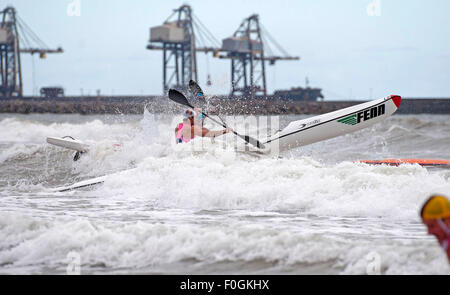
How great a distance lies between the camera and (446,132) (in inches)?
813

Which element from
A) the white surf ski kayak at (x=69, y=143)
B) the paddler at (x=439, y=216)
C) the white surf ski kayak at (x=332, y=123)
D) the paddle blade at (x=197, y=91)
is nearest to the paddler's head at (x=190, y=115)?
the paddle blade at (x=197, y=91)

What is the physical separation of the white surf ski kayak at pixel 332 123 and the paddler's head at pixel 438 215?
7514 mm

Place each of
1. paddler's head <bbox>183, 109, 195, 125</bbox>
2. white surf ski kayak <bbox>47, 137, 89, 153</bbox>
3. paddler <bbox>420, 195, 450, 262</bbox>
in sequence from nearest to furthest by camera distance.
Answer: paddler <bbox>420, 195, 450, 262</bbox>
paddler's head <bbox>183, 109, 195, 125</bbox>
white surf ski kayak <bbox>47, 137, 89, 153</bbox>

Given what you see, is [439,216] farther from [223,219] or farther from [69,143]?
[69,143]

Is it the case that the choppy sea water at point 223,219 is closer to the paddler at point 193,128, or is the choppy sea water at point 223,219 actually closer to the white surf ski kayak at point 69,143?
the paddler at point 193,128

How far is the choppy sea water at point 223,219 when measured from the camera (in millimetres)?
4730

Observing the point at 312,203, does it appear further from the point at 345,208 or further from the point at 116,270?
the point at 116,270

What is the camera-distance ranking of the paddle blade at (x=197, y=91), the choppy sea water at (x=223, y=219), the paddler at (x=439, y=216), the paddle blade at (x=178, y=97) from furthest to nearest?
the paddle blade at (x=197, y=91)
the paddle blade at (x=178, y=97)
the choppy sea water at (x=223, y=219)
the paddler at (x=439, y=216)

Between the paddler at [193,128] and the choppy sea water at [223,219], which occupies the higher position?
the paddler at [193,128]

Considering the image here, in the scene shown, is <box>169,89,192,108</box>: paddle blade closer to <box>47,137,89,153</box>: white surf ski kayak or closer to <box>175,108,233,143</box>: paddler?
<box>175,108,233,143</box>: paddler

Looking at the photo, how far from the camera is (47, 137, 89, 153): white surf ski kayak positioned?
11.9 metres

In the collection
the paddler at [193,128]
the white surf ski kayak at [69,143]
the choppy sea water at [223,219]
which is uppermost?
the paddler at [193,128]

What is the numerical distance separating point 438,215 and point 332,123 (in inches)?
299

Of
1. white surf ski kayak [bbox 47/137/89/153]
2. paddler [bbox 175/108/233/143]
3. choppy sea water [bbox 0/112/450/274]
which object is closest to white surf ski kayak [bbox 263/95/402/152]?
choppy sea water [bbox 0/112/450/274]
